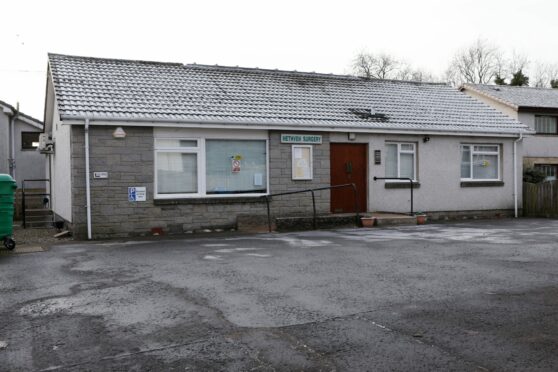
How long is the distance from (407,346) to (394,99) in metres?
16.8

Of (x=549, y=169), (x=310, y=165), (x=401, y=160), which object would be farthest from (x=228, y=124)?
(x=549, y=169)

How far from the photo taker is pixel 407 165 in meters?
18.9

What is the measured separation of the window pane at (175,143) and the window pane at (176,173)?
222 millimetres

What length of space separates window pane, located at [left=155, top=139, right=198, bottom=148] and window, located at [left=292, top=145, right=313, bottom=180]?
296 cm

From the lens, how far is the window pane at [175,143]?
15.2m

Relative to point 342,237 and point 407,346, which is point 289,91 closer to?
point 342,237

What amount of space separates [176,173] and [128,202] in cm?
160

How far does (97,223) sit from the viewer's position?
14.3 m

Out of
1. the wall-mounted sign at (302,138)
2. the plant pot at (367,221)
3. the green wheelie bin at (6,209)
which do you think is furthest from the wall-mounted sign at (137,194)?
the plant pot at (367,221)

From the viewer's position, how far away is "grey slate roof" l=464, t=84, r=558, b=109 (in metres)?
31.9

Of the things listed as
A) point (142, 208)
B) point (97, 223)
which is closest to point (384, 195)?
point (142, 208)

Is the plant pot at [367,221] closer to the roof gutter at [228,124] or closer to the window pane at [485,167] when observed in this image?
the roof gutter at [228,124]

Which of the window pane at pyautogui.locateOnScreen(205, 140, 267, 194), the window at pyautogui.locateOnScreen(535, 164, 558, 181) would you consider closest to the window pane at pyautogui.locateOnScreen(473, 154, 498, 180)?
the window pane at pyautogui.locateOnScreen(205, 140, 267, 194)

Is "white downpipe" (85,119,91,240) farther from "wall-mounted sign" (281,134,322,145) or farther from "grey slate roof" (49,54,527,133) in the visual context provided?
"wall-mounted sign" (281,134,322,145)
